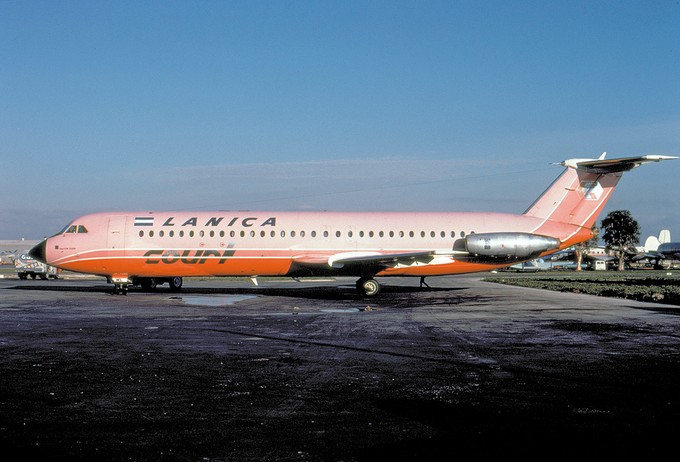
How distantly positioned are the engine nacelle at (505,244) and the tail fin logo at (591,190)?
136 inches

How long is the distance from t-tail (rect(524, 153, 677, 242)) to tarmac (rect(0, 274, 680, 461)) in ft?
47.4

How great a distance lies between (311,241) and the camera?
30859 mm

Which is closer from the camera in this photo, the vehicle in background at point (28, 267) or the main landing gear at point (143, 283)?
the main landing gear at point (143, 283)

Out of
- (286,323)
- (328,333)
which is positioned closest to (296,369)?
(328,333)

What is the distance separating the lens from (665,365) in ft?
35.3

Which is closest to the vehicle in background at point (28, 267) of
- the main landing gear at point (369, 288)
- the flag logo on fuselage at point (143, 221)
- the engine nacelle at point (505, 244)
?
the flag logo on fuselage at point (143, 221)

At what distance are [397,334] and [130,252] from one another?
62.7 ft

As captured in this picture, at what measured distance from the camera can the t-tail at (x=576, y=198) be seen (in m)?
31.5

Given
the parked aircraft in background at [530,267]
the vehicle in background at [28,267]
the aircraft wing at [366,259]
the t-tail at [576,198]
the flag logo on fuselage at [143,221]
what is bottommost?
the parked aircraft in background at [530,267]

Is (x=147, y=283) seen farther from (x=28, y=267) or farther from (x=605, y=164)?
(x=28, y=267)

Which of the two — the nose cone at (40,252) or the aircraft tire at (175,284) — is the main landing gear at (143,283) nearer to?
the aircraft tire at (175,284)

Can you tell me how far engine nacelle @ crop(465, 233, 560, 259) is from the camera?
29891 mm

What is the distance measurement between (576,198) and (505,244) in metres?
4.87

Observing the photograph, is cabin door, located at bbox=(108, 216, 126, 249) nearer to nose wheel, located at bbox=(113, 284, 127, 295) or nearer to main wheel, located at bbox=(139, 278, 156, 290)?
nose wheel, located at bbox=(113, 284, 127, 295)
